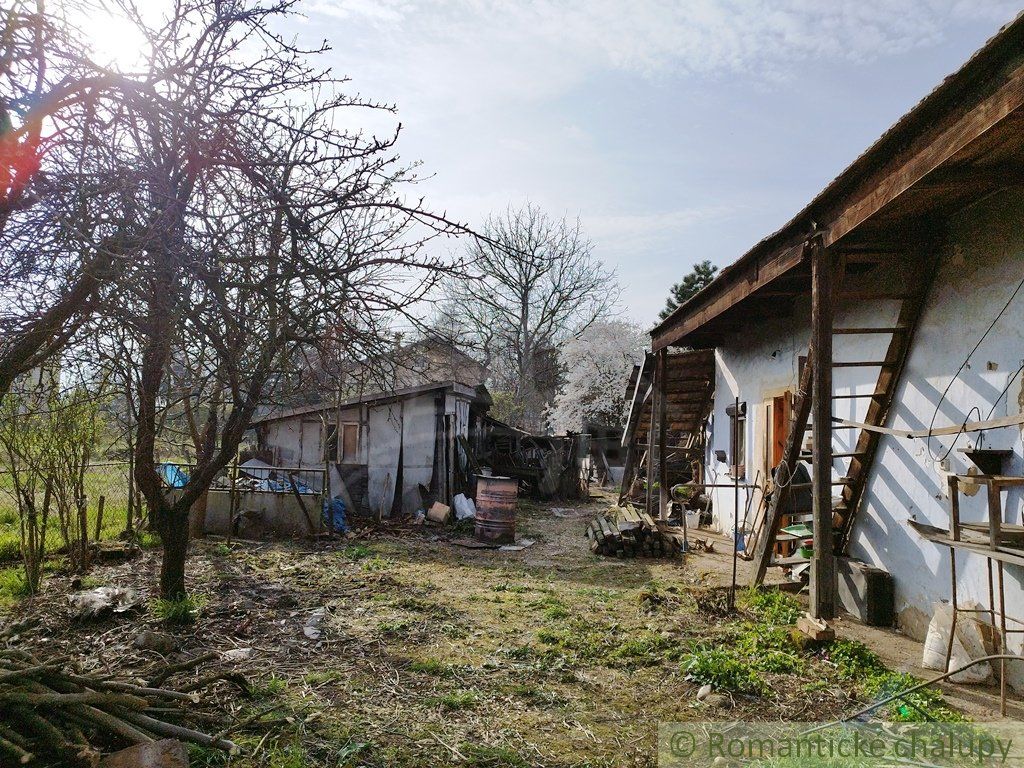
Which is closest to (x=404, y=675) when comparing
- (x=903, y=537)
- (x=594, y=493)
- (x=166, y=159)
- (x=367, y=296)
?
(x=367, y=296)

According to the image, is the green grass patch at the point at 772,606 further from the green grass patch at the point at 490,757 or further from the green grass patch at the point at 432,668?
the green grass patch at the point at 490,757

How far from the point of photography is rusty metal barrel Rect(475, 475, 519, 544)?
11883 millimetres

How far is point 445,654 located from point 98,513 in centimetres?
630

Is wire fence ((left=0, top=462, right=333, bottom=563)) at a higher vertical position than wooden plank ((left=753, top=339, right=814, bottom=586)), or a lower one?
lower

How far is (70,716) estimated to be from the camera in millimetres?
3244

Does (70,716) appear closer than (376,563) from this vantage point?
Yes

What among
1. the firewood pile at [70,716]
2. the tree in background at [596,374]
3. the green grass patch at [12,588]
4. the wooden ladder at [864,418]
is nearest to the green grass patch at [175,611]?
the green grass patch at [12,588]

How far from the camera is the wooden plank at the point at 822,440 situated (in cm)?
571

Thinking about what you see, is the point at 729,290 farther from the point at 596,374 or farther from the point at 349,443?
the point at 596,374

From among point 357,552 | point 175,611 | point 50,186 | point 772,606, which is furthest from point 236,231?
point 357,552

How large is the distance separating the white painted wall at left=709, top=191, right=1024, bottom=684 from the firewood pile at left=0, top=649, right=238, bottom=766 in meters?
5.70

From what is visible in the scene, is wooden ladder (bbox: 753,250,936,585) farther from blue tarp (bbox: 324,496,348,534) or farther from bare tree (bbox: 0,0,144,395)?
blue tarp (bbox: 324,496,348,534)

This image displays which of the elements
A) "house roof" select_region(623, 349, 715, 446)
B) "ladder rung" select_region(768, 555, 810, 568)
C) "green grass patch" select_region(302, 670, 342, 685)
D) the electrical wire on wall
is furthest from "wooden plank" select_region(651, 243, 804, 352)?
"green grass patch" select_region(302, 670, 342, 685)

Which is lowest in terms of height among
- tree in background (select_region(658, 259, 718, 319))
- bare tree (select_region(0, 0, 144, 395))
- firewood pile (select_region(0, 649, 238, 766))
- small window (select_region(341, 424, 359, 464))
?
firewood pile (select_region(0, 649, 238, 766))
